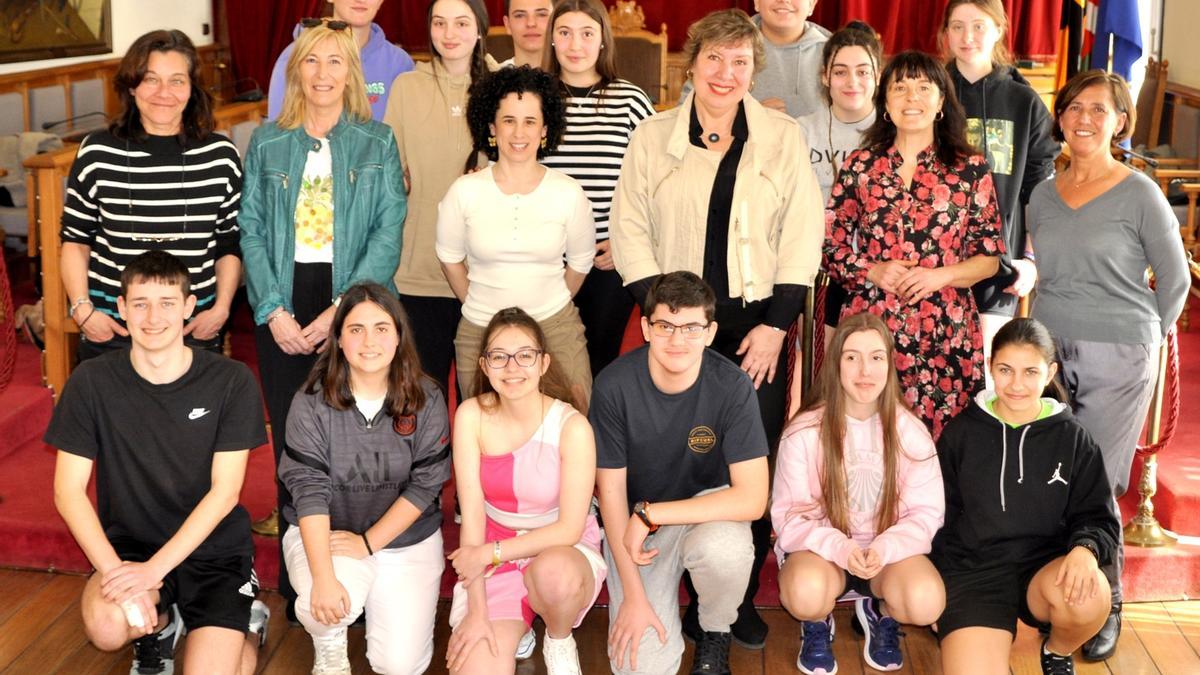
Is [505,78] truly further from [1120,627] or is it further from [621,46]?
[621,46]

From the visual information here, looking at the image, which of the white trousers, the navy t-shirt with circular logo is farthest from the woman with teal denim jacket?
the navy t-shirt with circular logo

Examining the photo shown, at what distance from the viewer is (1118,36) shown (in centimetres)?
596

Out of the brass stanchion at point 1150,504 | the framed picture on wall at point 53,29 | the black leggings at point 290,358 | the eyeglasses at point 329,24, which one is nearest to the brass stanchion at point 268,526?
the black leggings at point 290,358

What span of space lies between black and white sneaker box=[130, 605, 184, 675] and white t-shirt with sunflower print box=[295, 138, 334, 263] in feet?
3.17

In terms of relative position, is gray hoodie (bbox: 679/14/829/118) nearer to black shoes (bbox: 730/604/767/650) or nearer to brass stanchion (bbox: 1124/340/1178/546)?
brass stanchion (bbox: 1124/340/1178/546)

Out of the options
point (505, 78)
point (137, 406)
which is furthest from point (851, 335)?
point (137, 406)

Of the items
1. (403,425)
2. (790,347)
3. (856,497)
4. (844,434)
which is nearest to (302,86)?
(403,425)

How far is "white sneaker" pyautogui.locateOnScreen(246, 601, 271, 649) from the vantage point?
10.7 ft

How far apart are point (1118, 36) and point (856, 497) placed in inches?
150

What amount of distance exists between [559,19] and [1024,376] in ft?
5.04

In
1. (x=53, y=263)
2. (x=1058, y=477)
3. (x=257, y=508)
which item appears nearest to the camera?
(x=1058, y=477)

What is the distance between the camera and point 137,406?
297 centimetres

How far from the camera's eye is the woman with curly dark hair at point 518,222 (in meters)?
3.25

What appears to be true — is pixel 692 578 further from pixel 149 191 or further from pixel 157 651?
pixel 149 191
